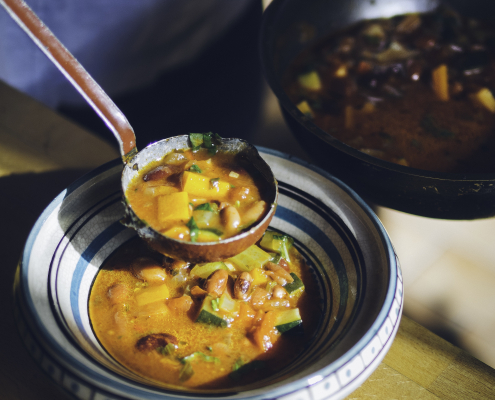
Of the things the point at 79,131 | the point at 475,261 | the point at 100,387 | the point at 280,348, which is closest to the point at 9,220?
the point at 79,131

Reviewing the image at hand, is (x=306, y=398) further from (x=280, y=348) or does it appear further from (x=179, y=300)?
(x=179, y=300)

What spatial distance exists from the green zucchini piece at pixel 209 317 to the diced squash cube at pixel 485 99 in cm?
183

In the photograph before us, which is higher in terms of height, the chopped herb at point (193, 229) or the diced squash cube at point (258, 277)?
the chopped herb at point (193, 229)

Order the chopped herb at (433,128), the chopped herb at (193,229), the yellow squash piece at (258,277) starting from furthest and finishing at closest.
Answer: the chopped herb at (433,128) < the yellow squash piece at (258,277) < the chopped herb at (193,229)

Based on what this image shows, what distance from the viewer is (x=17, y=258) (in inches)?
68.4

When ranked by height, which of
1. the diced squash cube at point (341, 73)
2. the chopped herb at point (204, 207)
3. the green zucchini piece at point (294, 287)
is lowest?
the diced squash cube at point (341, 73)

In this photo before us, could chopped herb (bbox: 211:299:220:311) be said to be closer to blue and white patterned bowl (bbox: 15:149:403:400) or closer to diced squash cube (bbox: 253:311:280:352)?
diced squash cube (bbox: 253:311:280:352)

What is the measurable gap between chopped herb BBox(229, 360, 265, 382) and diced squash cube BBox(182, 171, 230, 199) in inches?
22.1

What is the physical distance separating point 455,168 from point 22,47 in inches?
121

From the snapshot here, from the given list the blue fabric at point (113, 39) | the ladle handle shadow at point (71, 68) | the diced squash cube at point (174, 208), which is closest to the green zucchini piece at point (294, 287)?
the diced squash cube at point (174, 208)

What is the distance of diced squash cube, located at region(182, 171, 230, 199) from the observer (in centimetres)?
149

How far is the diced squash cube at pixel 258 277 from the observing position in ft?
5.20

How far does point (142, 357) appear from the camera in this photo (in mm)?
1403

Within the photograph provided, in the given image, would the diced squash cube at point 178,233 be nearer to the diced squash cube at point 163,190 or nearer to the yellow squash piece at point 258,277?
the diced squash cube at point 163,190
